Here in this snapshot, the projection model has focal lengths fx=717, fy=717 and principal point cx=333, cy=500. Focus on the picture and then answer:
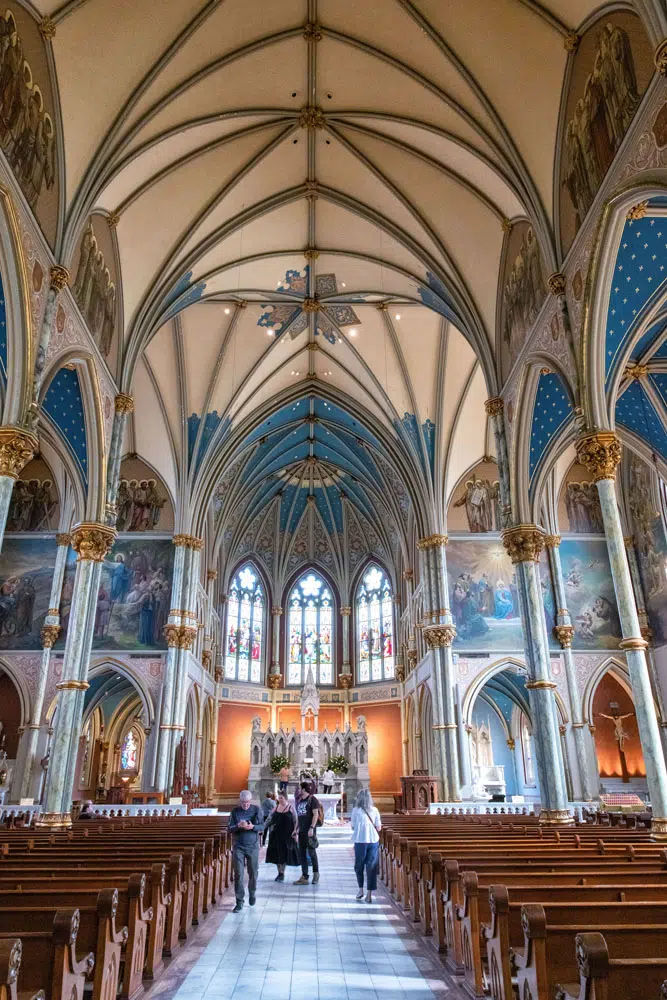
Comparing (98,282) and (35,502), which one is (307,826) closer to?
(98,282)

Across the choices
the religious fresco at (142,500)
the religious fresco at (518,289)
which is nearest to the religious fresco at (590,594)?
the religious fresco at (518,289)

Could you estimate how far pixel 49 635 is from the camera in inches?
944

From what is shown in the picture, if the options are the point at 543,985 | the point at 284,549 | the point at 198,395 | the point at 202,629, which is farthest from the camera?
the point at 284,549

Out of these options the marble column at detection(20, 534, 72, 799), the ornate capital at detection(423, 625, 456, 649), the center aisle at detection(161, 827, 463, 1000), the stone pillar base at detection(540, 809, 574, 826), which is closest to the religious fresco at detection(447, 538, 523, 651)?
the ornate capital at detection(423, 625, 456, 649)

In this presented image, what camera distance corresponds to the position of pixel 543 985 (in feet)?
12.4

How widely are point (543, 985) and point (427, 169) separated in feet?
56.9

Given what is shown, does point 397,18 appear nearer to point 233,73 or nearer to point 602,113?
point 233,73

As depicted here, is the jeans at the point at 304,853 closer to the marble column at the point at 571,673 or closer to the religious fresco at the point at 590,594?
the marble column at the point at 571,673

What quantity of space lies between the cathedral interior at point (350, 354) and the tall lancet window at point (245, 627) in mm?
3241

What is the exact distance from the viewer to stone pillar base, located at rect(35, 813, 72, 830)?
13445 mm

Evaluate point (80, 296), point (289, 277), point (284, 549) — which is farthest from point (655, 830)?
point (284, 549)

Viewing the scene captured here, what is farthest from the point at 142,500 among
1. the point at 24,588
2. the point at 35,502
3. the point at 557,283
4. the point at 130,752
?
the point at 130,752

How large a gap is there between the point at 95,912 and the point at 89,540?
12233mm

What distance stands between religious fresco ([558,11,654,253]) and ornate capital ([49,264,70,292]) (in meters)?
9.39
